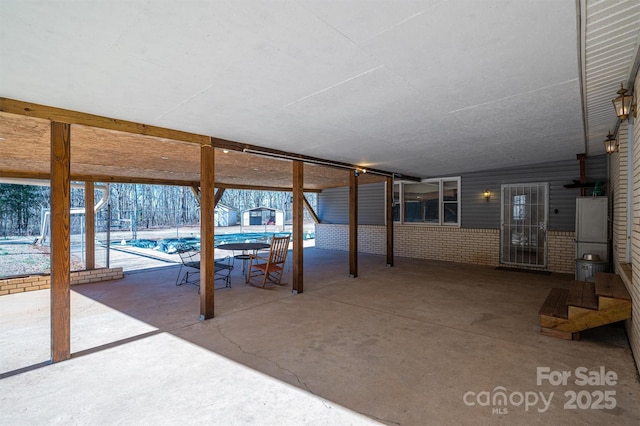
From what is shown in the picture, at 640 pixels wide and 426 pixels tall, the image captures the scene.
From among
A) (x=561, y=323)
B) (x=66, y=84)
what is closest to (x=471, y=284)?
(x=561, y=323)

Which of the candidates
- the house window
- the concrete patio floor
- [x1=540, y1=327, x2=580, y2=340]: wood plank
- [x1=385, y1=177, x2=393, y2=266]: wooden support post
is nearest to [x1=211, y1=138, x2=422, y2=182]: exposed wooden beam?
[x1=385, y1=177, x2=393, y2=266]: wooden support post

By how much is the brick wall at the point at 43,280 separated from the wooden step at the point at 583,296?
25.9 feet

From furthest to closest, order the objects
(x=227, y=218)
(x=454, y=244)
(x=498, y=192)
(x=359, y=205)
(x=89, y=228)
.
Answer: (x=227, y=218)
(x=359, y=205)
(x=454, y=244)
(x=498, y=192)
(x=89, y=228)

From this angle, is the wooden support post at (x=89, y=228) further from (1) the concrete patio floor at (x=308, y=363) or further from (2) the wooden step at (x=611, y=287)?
(2) the wooden step at (x=611, y=287)

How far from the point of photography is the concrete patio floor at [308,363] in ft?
7.14

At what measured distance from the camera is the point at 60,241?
117 inches

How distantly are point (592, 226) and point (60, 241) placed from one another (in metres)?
7.46

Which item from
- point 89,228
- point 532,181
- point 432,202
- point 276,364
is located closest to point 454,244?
point 432,202

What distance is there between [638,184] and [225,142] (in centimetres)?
457

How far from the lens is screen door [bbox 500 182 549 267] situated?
723cm

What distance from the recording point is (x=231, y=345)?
3268 mm

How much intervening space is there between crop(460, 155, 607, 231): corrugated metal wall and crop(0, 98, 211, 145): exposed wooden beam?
7.25 metres

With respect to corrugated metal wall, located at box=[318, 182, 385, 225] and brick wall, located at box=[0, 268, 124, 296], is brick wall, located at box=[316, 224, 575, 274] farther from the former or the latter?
brick wall, located at box=[0, 268, 124, 296]

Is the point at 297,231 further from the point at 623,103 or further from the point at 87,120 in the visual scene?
the point at 623,103
